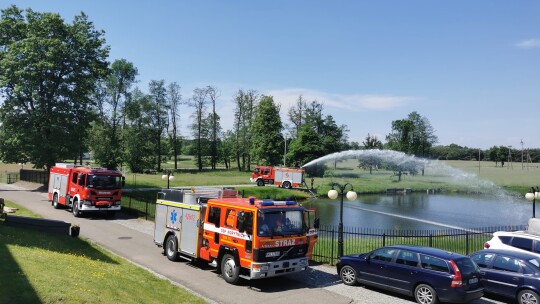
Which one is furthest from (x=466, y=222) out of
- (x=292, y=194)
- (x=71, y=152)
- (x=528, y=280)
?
(x=71, y=152)

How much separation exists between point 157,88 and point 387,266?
259 feet

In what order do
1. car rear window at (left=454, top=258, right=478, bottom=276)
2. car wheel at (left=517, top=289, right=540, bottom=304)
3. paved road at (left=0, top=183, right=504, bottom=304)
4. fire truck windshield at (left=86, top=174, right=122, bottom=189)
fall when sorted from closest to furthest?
car rear window at (left=454, top=258, right=478, bottom=276) → car wheel at (left=517, top=289, right=540, bottom=304) → paved road at (left=0, top=183, right=504, bottom=304) → fire truck windshield at (left=86, top=174, right=122, bottom=189)

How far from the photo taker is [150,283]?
12.9 metres

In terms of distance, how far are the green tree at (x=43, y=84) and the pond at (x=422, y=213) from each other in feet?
88.1

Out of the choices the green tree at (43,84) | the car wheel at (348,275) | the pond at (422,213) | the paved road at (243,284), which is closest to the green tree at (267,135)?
the pond at (422,213)

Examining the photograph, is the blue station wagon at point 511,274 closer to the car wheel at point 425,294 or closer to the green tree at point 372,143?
the car wheel at point 425,294

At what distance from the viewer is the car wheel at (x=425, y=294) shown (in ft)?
38.9

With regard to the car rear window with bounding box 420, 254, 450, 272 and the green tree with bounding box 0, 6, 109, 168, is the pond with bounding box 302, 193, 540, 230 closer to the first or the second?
the car rear window with bounding box 420, 254, 450, 272

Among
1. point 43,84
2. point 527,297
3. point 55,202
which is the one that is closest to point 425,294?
point 527,297

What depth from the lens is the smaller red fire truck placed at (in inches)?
2199

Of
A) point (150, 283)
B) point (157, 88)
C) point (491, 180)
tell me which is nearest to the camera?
point (150, 283)

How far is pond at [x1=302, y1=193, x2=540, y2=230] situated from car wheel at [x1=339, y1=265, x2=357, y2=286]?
62.5ft

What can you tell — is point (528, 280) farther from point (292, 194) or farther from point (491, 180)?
point (491, 180)

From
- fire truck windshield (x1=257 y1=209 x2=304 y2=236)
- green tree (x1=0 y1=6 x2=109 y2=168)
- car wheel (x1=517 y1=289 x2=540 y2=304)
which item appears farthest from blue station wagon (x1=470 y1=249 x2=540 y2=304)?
green tree (x1=0 y1=6 x2=109 y2=168)
